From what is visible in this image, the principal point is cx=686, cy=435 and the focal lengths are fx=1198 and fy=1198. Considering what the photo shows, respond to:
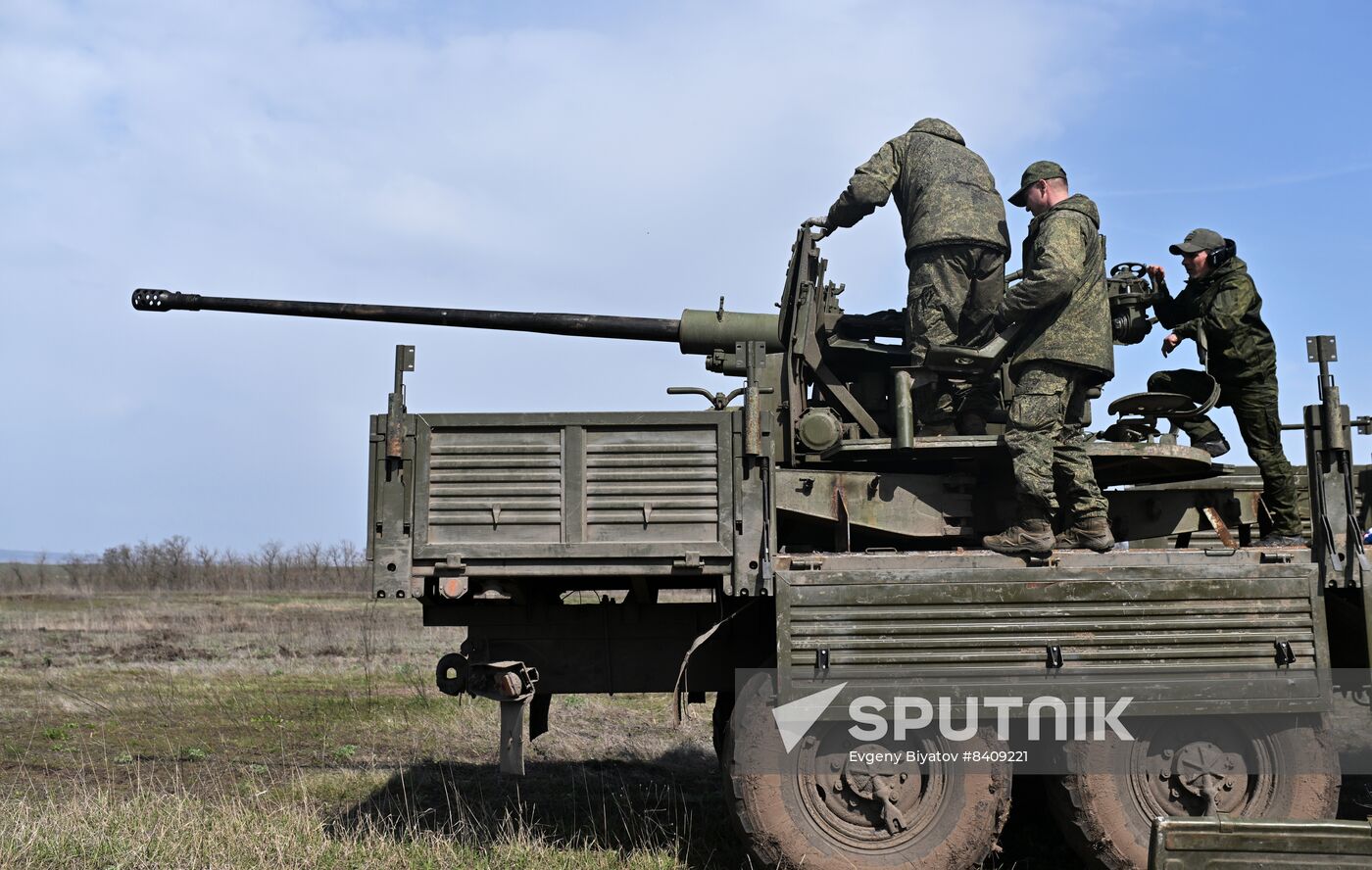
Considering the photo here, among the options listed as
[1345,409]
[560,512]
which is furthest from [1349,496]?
[560,512]

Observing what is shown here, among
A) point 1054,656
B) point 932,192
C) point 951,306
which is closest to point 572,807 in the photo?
point 1054,656

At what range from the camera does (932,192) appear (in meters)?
6.78

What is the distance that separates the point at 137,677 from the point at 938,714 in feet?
35.4

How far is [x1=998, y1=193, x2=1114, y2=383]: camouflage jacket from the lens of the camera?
598 cm

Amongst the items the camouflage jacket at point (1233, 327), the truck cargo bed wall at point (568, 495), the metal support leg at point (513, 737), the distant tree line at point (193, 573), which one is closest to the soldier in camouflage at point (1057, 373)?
the camouflage jacket at point (1233, 327)

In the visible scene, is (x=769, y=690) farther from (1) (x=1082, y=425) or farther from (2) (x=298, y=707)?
(2) (x=298, y=707)

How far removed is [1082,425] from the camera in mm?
6430

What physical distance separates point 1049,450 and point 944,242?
1502 millimetres

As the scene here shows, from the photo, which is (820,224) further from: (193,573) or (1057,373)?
(193,573)

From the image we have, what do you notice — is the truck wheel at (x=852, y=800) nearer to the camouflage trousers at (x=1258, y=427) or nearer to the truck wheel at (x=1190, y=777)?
the truck wheel at (x=1190, y=777)

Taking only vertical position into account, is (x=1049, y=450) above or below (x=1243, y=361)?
below

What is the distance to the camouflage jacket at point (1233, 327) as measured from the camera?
21.6 ft

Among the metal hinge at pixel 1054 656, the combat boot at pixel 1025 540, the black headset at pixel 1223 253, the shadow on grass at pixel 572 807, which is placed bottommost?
the shadow on grass at pixel 572 807

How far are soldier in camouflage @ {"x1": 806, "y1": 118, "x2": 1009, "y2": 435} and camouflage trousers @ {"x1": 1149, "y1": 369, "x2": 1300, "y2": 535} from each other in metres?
1.07
